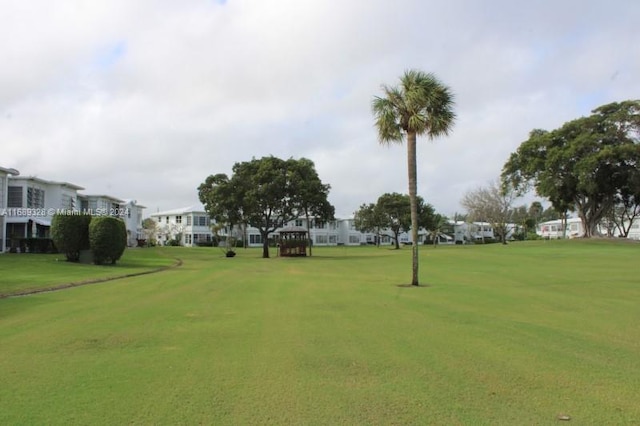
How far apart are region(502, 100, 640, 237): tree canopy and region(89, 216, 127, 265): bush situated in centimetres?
4400

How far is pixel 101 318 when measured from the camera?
10.8m

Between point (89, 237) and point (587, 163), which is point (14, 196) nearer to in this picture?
point (89, 237)

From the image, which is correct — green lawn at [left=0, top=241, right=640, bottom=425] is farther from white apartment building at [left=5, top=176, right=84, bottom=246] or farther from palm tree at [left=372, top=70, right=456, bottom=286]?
white apartment building at [left=5, top=176, right=84, bottom=246]

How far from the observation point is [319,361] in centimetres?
707

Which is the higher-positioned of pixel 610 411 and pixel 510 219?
pixel 510 219

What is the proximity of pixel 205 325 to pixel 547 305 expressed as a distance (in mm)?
8396

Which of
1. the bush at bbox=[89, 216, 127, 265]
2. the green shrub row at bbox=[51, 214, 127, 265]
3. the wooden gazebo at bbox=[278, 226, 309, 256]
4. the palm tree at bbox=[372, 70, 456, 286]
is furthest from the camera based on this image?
the wooden gazebo at bbox=[278, 226, 309, 256]

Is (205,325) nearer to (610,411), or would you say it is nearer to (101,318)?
(101,318)

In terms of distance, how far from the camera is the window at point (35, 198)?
45.7 m

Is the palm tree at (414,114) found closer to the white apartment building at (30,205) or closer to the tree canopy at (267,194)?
the tree canopy at (267,194)

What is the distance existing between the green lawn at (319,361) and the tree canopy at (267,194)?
33374 millimetres

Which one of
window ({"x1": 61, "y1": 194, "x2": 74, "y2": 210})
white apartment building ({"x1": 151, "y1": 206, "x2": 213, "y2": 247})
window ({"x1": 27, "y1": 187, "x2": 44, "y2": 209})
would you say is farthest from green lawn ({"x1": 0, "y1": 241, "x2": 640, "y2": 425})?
white apartment building ({"x1": 151, "y1": 206, "x2": 213, "y2": 247})

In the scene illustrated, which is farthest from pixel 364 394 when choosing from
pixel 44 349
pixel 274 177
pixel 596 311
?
pixel 274 177

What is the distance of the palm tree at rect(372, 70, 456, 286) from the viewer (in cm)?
1850
